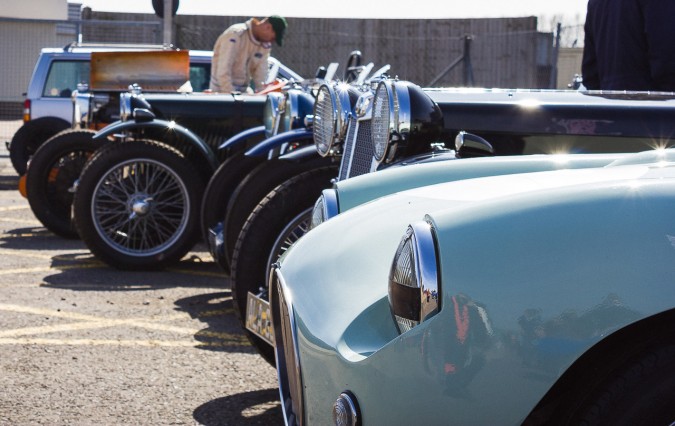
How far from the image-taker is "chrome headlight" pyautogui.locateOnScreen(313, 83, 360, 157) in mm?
5250

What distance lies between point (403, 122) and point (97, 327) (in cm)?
214

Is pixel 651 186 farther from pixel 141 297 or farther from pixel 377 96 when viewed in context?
pixel 141 297

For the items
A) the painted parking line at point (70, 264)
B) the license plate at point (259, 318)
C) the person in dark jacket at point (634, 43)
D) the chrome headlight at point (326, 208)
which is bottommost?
the painted parking line at point (70, 264)

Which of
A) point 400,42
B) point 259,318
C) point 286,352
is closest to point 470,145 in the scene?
point 259,318

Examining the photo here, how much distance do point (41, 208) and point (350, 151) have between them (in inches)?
194

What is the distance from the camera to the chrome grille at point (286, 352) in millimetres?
2646

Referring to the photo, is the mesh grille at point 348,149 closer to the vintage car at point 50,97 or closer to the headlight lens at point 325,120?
the headlight lens at point 325,120

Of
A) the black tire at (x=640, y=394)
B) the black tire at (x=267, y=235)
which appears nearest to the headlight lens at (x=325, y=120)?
the black tire at (x=267, y=235)

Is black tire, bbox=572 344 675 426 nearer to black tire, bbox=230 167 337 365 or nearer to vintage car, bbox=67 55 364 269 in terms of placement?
black tire, bbox=230 167 337 365

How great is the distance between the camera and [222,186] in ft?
22.4

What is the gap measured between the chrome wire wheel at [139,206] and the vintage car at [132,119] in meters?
0.30

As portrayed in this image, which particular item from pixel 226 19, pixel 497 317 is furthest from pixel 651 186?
pixel 226 19

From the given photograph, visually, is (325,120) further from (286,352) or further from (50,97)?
(50,97)

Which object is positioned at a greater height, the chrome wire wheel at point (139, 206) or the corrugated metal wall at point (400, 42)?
the corrugated metal wall at point (400, 42)
